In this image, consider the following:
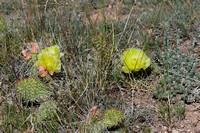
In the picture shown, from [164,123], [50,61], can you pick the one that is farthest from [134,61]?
[50,61]

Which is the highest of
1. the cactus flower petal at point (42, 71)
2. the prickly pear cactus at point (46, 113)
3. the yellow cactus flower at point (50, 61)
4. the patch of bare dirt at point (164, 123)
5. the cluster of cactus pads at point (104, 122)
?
the yellow cactus flower at point (50, 61)

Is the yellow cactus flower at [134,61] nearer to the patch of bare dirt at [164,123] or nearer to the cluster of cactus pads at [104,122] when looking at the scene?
the patch of bare dirt at [164,123]

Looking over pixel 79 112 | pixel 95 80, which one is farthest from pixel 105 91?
pixel 79 112

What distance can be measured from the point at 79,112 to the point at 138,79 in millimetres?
604

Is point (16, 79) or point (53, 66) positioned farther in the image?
point (16, 79)

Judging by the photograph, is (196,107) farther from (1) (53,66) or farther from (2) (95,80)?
(1) (53,66)

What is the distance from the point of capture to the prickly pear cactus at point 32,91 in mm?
1827

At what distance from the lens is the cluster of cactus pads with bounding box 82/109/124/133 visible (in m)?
1.59

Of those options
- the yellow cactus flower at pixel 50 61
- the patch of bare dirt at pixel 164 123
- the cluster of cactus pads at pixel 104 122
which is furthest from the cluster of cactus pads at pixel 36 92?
the patch of bare dirt at pixel 164 123

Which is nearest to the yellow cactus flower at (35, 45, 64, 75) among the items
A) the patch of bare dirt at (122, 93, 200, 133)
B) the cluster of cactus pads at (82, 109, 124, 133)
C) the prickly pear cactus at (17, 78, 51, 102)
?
the prickly pear cactus at (17, 78, 51, 102)

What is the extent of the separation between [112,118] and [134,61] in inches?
20.8

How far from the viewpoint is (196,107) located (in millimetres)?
1736

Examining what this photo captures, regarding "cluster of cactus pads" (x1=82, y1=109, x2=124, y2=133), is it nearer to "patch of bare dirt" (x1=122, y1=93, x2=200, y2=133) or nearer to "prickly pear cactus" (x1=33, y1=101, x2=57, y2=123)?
"patch of bare dirt" (x1=122, y1=93, x2=200, y2=133)

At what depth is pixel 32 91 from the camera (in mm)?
1847
